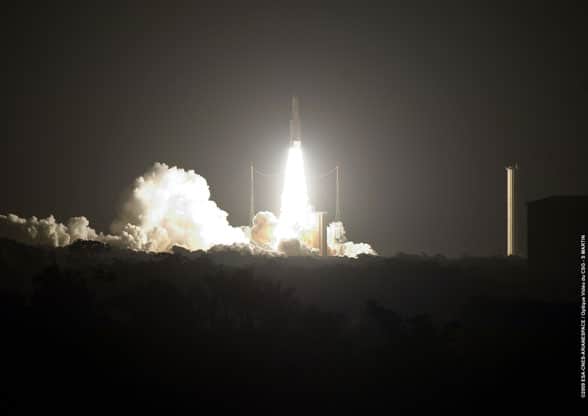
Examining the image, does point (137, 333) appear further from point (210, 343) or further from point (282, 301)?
point (282, 301)

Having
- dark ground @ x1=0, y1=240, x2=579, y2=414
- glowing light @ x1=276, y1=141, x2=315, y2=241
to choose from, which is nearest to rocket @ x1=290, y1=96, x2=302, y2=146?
glowing light @ x1=276, y1=141, x2=315, y2=241

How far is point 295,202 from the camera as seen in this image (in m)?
103

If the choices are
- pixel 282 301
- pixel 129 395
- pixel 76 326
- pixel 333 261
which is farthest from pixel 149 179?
pixel 129 395

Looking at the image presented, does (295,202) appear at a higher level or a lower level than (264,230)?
higher

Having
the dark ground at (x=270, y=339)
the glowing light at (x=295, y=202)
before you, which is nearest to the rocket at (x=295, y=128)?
the glowing light at (x=295, y=202)

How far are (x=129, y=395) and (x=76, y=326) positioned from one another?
24.6 feet

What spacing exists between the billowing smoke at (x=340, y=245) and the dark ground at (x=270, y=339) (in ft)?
79.7

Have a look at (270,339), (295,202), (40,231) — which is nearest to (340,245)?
(295,202)

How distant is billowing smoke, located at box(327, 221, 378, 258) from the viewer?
323ft

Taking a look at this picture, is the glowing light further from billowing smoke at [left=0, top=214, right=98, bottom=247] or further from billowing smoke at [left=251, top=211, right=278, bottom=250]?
billowing smoke at [left=0, top=214, right=98, bottom=247]

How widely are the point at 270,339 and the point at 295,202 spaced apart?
44.3 meters

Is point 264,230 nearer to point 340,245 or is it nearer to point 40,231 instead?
point 340,245

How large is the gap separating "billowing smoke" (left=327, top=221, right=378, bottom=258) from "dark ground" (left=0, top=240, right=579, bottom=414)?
79.7 feet

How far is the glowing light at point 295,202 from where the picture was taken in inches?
3858
